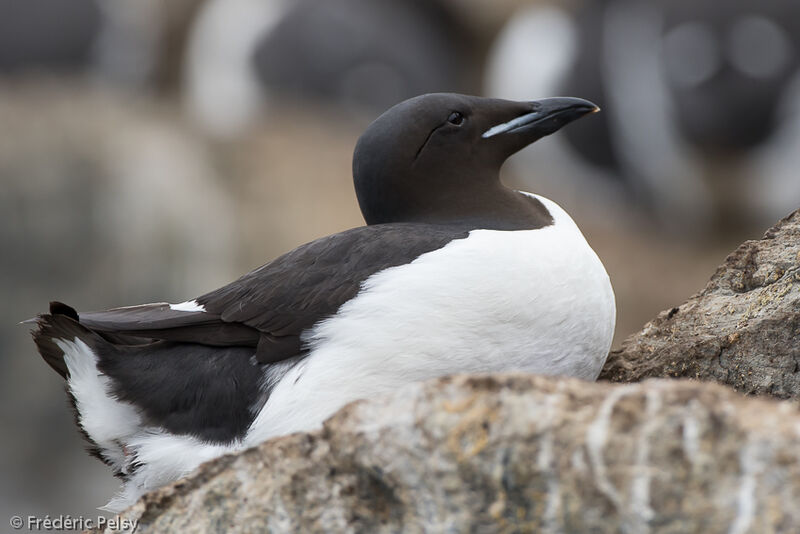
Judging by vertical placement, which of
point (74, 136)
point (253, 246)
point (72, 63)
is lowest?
point (253, 246)

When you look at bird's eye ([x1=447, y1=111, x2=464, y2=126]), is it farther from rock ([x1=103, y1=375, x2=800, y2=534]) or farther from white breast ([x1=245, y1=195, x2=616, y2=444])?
rock ([x1=103, y1=375, x2=800, y2=534])

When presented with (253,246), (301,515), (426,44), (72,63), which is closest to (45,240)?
(253,246)

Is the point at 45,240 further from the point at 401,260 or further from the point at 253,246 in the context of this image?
the point at 401,260

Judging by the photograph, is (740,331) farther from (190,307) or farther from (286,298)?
(190,307)

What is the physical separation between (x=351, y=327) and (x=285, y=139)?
736 cm

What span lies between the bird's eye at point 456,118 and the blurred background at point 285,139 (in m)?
5.38

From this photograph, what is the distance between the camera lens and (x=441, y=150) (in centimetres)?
344

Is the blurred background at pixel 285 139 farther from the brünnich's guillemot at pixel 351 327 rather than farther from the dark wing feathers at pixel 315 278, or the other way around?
the dark wing feathers at pixel 315 278

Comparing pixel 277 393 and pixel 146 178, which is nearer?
pixel 277 393

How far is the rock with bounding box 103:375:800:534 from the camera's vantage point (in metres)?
2.00

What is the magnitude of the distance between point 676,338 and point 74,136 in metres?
6.67

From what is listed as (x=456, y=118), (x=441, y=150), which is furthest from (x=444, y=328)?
(x=456, y=118)

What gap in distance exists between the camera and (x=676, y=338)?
11.1 feet

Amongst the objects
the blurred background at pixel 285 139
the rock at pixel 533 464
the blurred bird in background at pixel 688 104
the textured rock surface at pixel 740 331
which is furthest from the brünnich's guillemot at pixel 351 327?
the blurred bird in background at pixel 688 104
